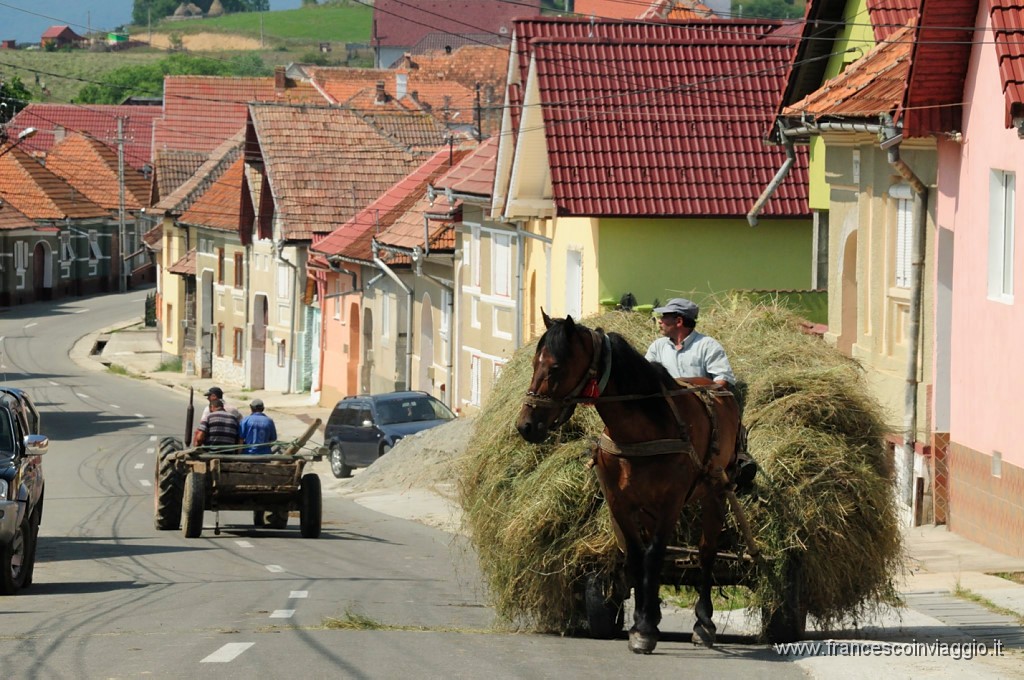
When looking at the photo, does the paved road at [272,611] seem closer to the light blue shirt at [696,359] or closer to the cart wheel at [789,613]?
the cart wheel at [789,613]

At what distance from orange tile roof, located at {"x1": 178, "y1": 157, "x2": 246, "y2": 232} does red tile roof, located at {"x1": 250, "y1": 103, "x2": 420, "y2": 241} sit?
700 cm

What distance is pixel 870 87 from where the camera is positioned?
66.3 ft

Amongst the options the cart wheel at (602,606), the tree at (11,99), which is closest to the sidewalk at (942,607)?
the cart wheel at (602,606)

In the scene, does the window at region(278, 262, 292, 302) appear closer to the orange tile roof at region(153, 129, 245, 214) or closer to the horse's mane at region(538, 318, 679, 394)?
the orange tile roof at region(153, 129, 245, 214)

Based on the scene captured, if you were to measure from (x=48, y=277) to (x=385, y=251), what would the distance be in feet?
174

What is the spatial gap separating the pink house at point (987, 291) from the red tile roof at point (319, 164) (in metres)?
38.9

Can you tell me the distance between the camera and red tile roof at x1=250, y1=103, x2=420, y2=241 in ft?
186

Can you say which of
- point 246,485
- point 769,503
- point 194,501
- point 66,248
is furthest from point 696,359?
point 66,248

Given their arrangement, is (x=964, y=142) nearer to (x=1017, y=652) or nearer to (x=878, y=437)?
(x=878, y=437)

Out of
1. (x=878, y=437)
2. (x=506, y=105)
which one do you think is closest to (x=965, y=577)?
(x=878, y=437)

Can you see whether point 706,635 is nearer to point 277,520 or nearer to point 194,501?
point 194,501

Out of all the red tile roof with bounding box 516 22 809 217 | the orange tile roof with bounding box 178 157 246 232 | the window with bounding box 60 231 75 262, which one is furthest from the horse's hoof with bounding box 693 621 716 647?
the window with bounding box 60 231 75 262

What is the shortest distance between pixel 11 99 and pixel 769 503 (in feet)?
237

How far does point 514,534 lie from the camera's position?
11.7 m
